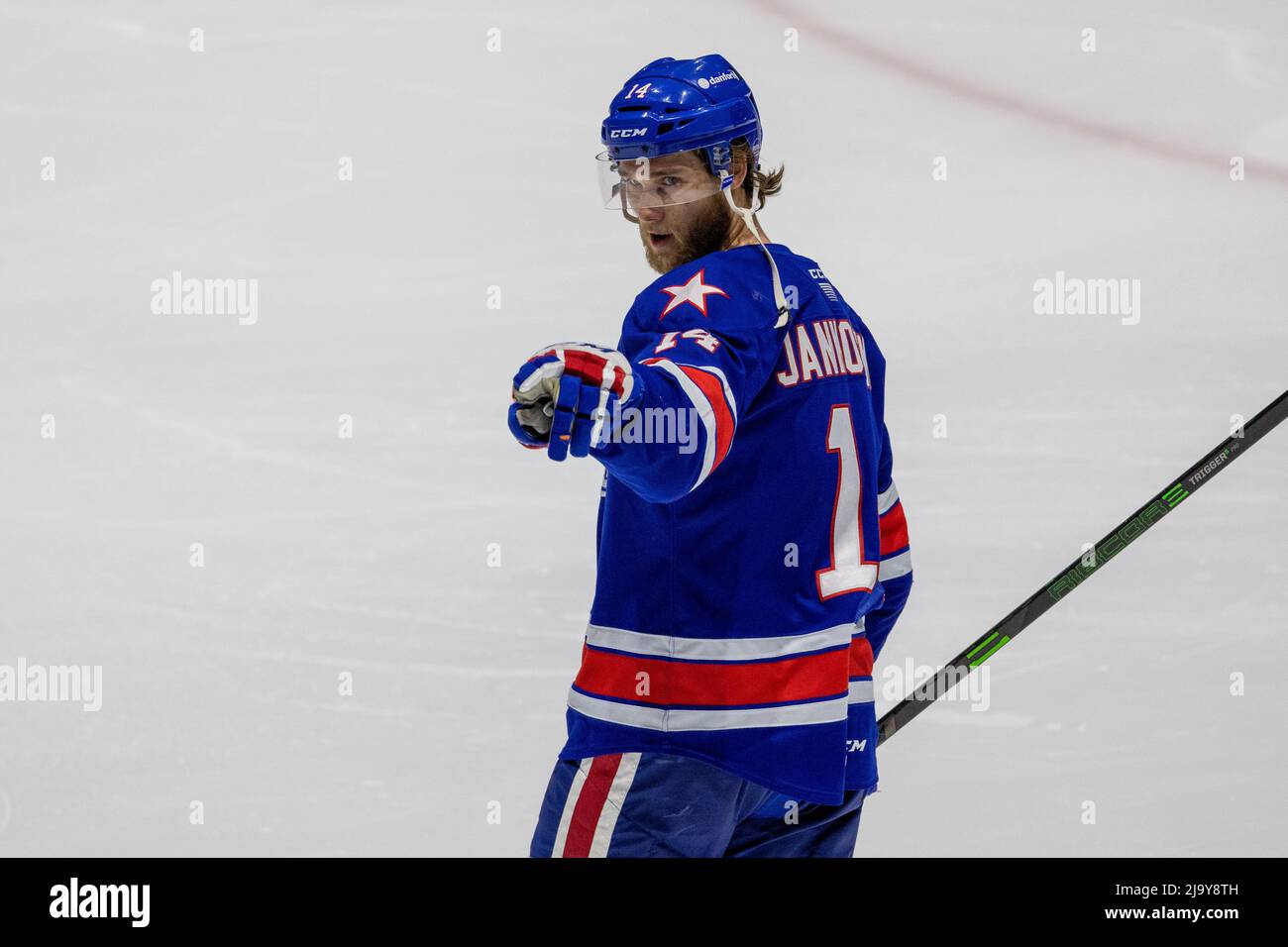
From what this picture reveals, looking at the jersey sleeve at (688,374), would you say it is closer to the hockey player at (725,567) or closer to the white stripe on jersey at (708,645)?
the hockey player at (725,567)

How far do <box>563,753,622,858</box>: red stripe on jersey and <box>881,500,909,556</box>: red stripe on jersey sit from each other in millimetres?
532

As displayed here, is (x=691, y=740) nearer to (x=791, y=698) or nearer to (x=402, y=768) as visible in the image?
(x=791, y=698)

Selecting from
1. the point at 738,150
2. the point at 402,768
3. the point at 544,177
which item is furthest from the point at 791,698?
the point at 544,177

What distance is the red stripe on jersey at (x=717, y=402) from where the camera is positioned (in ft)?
5.05

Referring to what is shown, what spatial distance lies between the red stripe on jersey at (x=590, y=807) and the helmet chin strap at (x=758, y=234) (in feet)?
1.64

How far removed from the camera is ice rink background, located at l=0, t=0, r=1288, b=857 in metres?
3.25

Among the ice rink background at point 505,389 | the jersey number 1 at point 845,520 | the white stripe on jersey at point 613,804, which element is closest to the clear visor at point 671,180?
the jersey number 1 at point 845,520

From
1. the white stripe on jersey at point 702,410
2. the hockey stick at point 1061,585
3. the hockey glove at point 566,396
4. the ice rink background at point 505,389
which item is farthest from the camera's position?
the ice rink background at point 505,389

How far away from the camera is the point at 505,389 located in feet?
13.0

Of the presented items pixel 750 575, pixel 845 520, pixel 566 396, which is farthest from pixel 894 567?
pixel 566 396

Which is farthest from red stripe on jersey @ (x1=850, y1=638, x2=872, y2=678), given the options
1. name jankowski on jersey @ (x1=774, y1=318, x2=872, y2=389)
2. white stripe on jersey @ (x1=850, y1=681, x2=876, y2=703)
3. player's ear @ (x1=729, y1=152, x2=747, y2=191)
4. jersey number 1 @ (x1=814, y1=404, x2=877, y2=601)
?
player's ear @ (x1=729, y1=152, x2=747, y2=191)

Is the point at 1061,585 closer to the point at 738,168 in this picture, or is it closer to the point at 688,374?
the point at 738,168

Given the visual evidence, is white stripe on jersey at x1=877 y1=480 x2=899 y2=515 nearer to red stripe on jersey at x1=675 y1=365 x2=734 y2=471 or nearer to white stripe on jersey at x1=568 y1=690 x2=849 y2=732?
white stripe on jersey at x1=568 y1=690 x2=849 y2=732

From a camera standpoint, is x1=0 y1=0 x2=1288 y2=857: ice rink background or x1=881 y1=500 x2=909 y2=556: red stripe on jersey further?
x1=0 y1=0 x2=1288 y2=857: ice rink background
